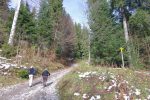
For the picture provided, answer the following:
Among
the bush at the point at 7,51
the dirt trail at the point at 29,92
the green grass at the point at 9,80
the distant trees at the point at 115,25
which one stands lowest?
the dirt trail at the point at 29,92

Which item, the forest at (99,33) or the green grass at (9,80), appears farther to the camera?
the forest at (99,33)

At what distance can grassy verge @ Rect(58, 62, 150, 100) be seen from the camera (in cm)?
1688

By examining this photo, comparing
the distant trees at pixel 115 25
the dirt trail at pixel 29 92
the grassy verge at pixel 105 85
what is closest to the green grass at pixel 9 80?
the dirt trail at pixel 29 92

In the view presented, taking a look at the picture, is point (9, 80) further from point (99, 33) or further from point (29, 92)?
point (99, 33)

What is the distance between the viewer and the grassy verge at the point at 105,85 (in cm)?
1688

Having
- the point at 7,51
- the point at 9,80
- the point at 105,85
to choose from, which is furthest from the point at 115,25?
the point at 105,85

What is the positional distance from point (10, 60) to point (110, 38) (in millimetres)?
10499

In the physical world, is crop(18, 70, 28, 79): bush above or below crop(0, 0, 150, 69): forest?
below

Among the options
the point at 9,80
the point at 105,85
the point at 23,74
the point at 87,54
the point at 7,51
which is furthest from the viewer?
the point at 87,54

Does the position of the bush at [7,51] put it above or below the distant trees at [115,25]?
below

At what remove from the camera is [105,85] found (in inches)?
695

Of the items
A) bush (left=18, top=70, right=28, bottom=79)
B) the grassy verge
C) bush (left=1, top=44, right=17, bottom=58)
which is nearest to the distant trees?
the grassy verge

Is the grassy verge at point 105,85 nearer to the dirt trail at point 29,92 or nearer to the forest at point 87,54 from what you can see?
the forest at point 87,54

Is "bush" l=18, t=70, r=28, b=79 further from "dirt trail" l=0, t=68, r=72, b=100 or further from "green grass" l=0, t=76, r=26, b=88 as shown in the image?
"dirt trail" l=0, t=68, r=72, b=100
